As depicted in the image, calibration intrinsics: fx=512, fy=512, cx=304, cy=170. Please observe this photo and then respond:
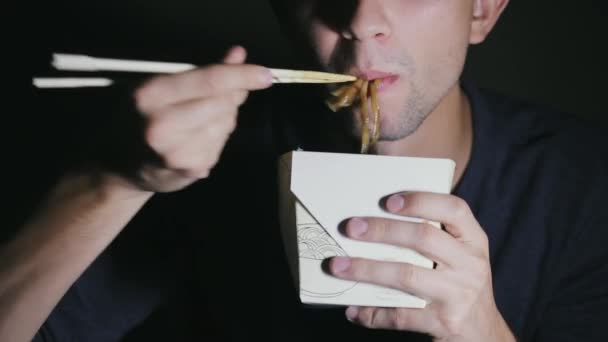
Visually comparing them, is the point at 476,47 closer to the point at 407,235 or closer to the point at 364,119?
the point at 364,119

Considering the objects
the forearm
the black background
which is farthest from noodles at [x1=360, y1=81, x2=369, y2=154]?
the black background

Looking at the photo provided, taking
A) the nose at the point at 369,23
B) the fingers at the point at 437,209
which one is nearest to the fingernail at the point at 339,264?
the fingers at the point at 437,209

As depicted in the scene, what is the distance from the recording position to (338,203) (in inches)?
34.1

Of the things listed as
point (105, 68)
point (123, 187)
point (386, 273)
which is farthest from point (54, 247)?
point (386, 273)

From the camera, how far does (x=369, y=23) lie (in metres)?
1.11

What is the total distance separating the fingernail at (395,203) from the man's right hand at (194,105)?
28 centimetres

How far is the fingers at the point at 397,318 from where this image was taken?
97 centimetres

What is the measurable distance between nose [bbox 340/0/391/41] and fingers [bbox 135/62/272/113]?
409 millimetres

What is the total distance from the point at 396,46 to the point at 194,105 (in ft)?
1.90

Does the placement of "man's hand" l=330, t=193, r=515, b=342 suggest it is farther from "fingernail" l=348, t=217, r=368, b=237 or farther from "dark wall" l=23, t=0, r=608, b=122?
"dark wall" l=23, t=0, r=608, b=122

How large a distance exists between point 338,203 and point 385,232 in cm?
9

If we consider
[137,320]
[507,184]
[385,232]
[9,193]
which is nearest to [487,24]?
[507,184]

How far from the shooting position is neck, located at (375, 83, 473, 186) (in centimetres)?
148

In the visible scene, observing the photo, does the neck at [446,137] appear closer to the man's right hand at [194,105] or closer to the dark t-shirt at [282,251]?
the dark t-shirt at [282,251]
